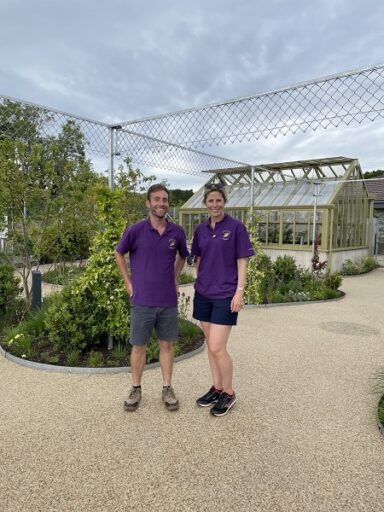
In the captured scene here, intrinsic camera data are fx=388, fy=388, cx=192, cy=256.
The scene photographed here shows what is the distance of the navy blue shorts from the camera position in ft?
9.09

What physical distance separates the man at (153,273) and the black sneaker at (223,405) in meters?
0.30

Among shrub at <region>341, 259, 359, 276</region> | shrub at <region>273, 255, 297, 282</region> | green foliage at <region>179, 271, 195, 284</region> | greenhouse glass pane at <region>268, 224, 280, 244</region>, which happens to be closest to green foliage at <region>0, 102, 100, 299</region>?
green foliage at <region>179, 271, 195, 284</region>

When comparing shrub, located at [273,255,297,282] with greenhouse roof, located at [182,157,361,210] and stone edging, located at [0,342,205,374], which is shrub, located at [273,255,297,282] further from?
stone edging, located at [0,342,205,374]

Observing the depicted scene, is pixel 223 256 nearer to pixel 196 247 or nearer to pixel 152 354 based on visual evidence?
pixel 196 247

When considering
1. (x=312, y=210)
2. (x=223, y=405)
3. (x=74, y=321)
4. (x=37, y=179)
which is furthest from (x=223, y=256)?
(x=312, y=210)

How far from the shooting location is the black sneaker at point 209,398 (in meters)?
3.05

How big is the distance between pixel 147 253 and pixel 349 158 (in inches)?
477

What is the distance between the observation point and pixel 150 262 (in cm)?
282

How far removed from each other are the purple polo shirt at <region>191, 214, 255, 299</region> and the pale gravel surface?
0.97 m

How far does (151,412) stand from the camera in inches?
115

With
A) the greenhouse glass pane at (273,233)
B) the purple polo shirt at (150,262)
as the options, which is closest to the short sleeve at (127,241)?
the purple polo shirt at (150,262)

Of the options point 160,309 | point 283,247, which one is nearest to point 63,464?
point 160,309

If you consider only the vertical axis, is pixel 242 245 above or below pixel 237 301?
above

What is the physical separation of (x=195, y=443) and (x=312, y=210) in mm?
11207
